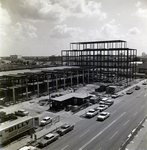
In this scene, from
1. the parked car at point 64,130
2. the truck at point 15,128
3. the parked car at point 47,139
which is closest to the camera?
the parked car at point 47,139

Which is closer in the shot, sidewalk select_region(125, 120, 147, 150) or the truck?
sidewalk select_region(125, 120, 147, 150)

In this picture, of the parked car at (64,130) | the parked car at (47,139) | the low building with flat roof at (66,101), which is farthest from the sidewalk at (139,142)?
the low building with flat roof at (66,101)

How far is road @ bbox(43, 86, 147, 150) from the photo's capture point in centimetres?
2303

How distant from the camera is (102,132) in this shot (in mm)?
27094

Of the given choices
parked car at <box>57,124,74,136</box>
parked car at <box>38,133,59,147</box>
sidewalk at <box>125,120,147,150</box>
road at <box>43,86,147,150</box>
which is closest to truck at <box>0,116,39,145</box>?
parked car at <box>38,133,59,147</box>

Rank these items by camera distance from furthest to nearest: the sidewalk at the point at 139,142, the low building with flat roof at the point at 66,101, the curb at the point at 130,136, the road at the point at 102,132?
1. the low building with flat roof at the point at 66,101
2. the road at the point at 102,132
3. the curb at the point at 130,136
4. the sidewalk at the point at 139,142

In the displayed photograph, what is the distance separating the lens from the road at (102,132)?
75.6ft

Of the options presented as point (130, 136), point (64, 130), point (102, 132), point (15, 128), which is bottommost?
point (102, 132)

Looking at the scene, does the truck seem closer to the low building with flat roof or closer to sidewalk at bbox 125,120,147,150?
the low building with flat roof

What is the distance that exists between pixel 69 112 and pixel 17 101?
18.2m

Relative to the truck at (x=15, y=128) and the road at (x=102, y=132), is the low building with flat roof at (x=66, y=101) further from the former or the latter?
the truck at (x=15, y=128)

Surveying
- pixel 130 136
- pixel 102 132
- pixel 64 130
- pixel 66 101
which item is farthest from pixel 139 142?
pixel 66 101

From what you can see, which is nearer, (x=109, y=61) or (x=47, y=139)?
(x=47, y=139)

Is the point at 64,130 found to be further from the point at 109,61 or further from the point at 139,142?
the point at 109,61
